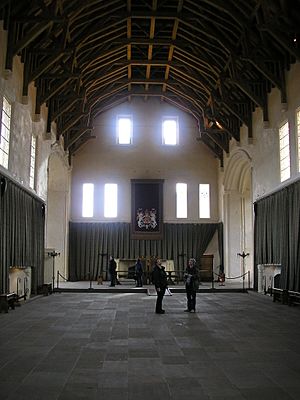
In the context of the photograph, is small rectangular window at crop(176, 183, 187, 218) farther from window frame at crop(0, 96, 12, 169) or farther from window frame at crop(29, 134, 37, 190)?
window frame at crop(0, 96, 12, 169)

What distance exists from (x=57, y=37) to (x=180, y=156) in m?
10.9

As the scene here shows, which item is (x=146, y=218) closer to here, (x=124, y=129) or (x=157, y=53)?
(x=124, y=129)

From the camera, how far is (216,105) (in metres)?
19.7

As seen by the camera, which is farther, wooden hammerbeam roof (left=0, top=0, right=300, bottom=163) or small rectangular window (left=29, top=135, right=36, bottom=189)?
small rectangular window (left=29, top=135, right=36, bottom=189)

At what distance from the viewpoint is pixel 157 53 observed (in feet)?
62.6

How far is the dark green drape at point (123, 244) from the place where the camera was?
2352 cm

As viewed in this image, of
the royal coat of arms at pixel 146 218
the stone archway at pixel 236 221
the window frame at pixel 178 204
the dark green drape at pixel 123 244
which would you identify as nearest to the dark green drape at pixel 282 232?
the stone archway at pixel 236 221

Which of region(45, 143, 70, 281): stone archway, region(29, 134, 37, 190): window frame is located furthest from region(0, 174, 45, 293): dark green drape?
region(45, 143, 70, 281): stone archway

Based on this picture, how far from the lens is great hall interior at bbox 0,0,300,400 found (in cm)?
1309

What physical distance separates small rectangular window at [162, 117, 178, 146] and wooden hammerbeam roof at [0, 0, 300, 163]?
130cm

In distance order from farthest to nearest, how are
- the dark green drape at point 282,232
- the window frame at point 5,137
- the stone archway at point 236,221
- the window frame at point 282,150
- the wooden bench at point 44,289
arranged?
the stone archway at point 236,221 < the wooden bench at point 44,289 < the window frame at point 282,150 < the dark green drape at point 282,232 < the window frame at point 5,137

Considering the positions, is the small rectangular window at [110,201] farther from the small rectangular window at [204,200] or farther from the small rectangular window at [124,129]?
the small rectangular window at [204,200]

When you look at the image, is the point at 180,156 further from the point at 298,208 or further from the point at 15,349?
the point at 15,349

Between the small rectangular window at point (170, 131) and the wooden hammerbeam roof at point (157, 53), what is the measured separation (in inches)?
51.3
